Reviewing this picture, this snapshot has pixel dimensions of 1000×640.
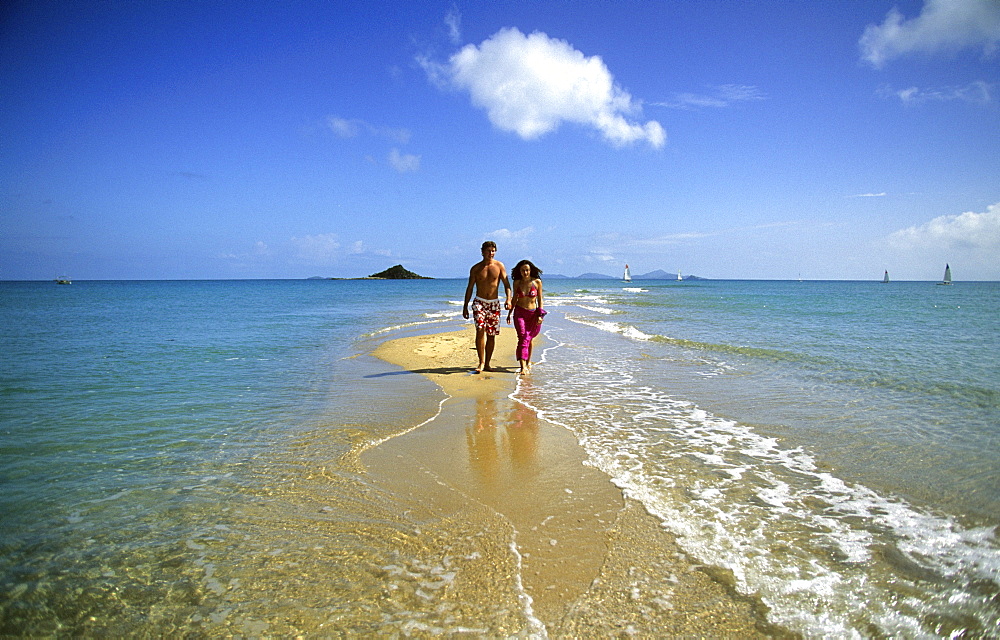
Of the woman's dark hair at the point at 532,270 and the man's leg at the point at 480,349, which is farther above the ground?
the woman's dark hair at the point at 532,270

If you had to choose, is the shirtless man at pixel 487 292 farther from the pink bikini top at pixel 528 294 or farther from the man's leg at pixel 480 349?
the pink bikini top at pixel 528 294

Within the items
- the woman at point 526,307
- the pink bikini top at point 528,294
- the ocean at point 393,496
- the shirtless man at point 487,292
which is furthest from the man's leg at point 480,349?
the ocean at point 393,496

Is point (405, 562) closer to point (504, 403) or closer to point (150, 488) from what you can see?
point (150, 488)

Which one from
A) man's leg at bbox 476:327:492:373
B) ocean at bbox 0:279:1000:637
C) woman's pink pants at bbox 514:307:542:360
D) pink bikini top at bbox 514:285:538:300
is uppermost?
pink bikini top at bbox 514:285:538:300

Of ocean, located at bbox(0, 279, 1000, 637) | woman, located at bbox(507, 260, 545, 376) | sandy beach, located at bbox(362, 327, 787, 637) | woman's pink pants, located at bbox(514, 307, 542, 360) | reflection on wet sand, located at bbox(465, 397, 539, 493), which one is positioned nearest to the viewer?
sandy beach, located at bbox(362, 327, 787, 637)

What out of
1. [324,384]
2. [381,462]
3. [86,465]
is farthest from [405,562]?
[324,384]

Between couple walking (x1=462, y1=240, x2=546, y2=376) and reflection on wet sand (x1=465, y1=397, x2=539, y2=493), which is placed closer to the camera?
reflection on wet sand (x1=465, y1=397, x2=539, y2=493)

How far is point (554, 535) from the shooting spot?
3121mm

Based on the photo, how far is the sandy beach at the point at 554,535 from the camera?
2.37 m

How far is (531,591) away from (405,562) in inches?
29.8

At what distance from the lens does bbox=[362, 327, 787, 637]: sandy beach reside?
237 cm

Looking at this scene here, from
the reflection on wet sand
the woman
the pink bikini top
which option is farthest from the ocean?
the pink bikini top

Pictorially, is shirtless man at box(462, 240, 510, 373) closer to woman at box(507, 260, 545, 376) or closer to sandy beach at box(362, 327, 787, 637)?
woman at box(507, 260, 545, 376)

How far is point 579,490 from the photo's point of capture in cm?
387
